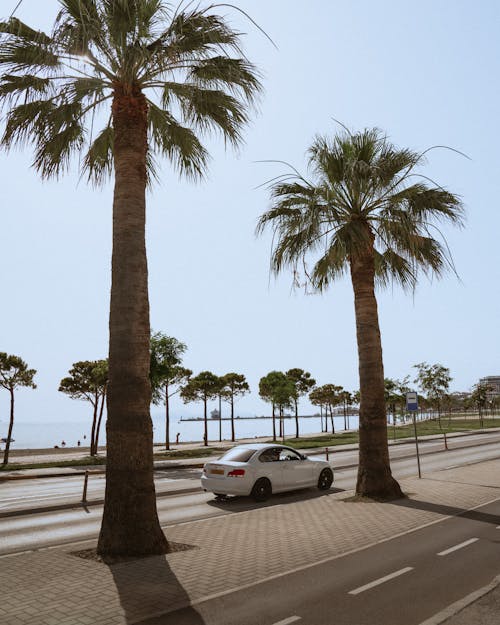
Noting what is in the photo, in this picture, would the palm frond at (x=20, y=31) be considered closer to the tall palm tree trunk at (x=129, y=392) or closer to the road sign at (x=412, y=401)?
the tall palm tree trunk at (x=129, y=392)

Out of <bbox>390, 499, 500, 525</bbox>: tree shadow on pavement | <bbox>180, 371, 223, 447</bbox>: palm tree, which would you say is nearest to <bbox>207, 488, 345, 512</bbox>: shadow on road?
<bbox>390, 499, 500, 525</bbox>: tree shadow on pavement

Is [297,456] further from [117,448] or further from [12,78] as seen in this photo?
[12,78]

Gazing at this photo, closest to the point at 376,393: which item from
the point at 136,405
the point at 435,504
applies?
the point at 435,504

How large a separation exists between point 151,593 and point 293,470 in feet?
32.8

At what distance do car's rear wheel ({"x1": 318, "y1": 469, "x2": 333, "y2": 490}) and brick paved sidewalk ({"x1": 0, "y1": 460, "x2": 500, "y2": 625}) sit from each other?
10.3 ft

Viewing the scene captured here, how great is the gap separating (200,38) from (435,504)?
11.5 m

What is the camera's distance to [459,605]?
6000 mm

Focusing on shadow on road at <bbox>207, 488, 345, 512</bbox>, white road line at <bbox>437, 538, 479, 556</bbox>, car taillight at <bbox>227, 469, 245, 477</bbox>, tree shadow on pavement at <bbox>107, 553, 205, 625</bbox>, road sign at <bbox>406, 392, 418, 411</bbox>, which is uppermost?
road sign at <bbox>406, 392, 418, 411</bbox>

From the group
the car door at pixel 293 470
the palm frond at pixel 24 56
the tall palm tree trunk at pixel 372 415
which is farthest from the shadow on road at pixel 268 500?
the palm frond at pixel 24 56

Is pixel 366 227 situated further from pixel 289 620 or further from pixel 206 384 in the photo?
pixel 206 384

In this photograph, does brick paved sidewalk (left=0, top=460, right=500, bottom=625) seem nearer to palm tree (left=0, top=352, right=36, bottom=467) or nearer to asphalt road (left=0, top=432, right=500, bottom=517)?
asphalt road (left=0, top=432, right=500, bottom=517)

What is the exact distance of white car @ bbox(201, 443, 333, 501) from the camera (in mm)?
14781

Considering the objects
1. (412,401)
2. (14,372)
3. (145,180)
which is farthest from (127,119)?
(14,372)

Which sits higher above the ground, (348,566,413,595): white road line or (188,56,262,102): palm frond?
(188,56,262,102): palm frond
